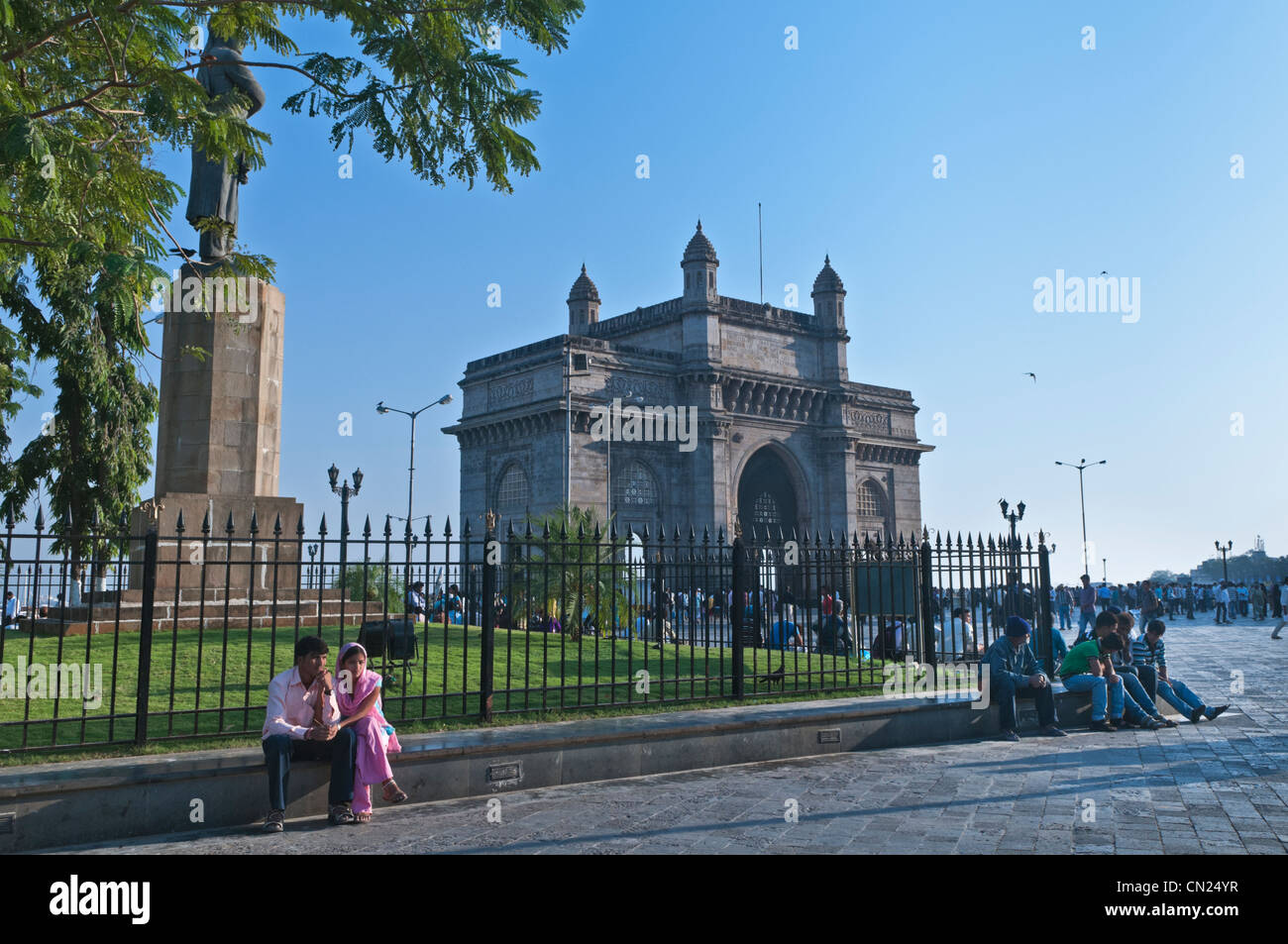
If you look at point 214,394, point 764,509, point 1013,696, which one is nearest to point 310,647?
point 214,394

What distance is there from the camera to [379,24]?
22.7 feet

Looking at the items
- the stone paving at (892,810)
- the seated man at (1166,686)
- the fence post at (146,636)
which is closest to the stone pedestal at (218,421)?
the fence post at (146,636)

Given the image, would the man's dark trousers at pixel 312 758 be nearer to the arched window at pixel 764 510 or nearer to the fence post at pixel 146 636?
the fence post at pixel 146 636

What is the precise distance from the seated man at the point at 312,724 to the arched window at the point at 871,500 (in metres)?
49.9

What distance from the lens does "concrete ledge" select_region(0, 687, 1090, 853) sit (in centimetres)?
542

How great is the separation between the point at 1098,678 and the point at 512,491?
124 ft

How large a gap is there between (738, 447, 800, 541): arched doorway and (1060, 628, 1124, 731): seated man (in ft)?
129

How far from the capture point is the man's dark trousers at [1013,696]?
30.3ft

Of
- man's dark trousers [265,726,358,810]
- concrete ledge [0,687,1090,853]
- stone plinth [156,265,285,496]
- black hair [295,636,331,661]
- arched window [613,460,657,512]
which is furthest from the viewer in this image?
arched window [613,460,657,512]

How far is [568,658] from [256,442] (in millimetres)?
4424

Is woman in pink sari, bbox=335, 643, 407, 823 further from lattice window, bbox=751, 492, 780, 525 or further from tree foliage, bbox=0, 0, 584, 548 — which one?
lattice window, bbox=751, 492, 780, 525

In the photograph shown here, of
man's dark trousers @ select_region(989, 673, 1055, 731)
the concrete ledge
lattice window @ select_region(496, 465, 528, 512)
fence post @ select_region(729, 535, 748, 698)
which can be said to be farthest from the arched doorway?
fence post @ select_region(729, 535, 748, 698)
